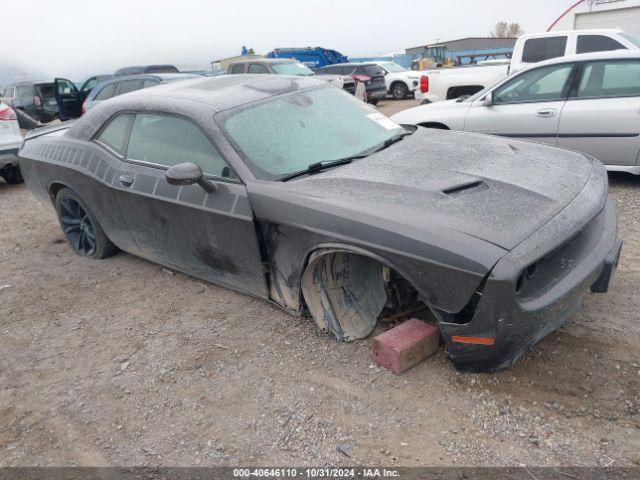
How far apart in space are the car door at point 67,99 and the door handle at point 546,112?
11405 millimetres

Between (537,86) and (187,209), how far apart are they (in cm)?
442

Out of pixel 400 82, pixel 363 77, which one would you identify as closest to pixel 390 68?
pixel 400 82

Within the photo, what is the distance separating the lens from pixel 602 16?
12055 millimetres

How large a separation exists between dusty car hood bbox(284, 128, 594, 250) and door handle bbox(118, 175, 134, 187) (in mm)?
1459

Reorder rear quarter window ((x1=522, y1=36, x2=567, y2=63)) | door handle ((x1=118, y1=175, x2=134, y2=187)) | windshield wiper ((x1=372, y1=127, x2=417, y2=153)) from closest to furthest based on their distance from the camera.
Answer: windshield wiper ((x1=372, y1=127, x2=417, y2=153)) < door handle ((x1=118, y1=175, x2=134, y2=187)) < rear quarter window ((x1=522, y1=36, x2=567, y2=63))

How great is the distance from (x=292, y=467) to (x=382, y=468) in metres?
0.39

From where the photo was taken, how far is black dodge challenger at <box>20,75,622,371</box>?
237cm

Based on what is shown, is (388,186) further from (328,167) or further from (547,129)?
(547,129)

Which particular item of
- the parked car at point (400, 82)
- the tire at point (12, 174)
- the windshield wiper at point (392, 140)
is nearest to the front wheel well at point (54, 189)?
the windshield wiper at point (392, 140)

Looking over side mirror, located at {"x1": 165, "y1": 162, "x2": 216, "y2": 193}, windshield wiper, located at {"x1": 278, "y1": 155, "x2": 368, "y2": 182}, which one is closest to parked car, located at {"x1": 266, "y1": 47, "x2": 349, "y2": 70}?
windshield wiper, located at {"x1": 278, "y1": 155, "x2": 368, "y2": 182}

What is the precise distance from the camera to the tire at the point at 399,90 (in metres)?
18.5

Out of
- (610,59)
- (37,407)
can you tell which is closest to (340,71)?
(610,59)

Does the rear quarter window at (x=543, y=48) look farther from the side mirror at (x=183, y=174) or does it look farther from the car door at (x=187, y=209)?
the side mirror at (x=183, y=174)

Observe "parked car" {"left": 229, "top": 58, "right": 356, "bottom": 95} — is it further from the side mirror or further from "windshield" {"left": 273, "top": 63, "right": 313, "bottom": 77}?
the side mirror
